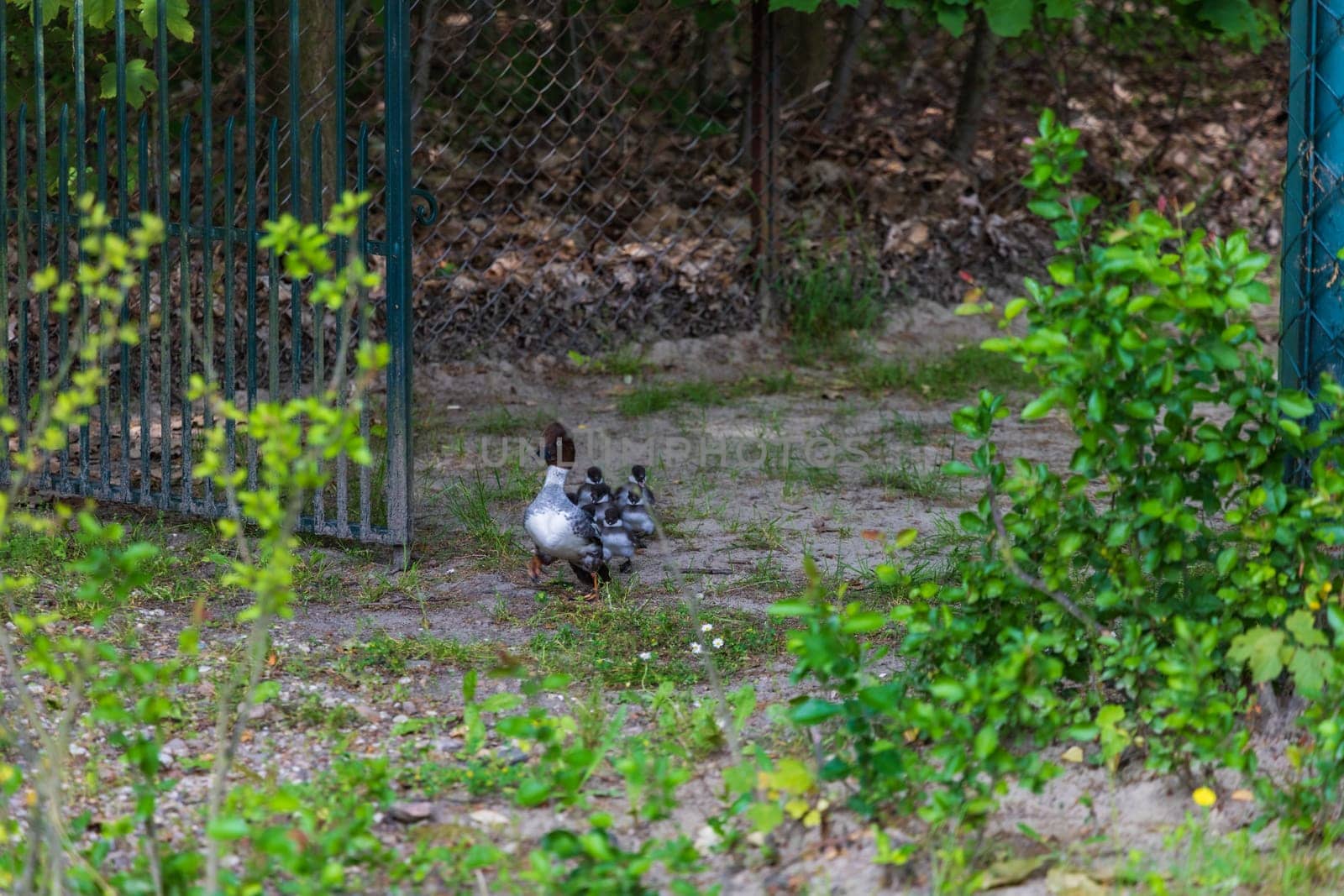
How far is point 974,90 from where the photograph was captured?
941 cm

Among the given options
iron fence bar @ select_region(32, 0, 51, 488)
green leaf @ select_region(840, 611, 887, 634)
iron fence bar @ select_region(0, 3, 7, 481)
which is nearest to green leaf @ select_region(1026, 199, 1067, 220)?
green leaf @ select_region(840, 611, 887, 634)

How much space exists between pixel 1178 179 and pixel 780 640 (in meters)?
6.69

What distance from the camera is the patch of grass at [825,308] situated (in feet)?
27.9

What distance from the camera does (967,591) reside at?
3500 millimetres

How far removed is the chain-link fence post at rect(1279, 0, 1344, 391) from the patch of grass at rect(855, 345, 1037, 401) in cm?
404

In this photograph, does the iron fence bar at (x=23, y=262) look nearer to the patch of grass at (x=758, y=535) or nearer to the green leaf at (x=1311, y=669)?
the patch of grass at (x=758, y=535)

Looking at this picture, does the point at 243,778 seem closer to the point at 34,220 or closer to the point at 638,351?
the point at 34,220

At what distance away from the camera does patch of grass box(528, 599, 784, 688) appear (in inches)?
170

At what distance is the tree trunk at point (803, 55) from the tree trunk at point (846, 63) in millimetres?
89

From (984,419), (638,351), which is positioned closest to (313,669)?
(984,419)

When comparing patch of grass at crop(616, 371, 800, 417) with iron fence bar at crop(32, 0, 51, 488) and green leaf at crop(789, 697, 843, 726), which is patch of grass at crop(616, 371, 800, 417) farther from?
green leaf at crop(789, 697, 843, 726)

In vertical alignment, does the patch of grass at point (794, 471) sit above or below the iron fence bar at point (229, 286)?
below

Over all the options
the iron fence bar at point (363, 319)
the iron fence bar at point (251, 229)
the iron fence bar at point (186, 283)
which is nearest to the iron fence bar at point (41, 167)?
the iron fence bar at point (186, 283)

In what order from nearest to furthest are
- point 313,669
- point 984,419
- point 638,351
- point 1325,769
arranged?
point 1325,769
point 984,419
point 313,669
point 638,351
